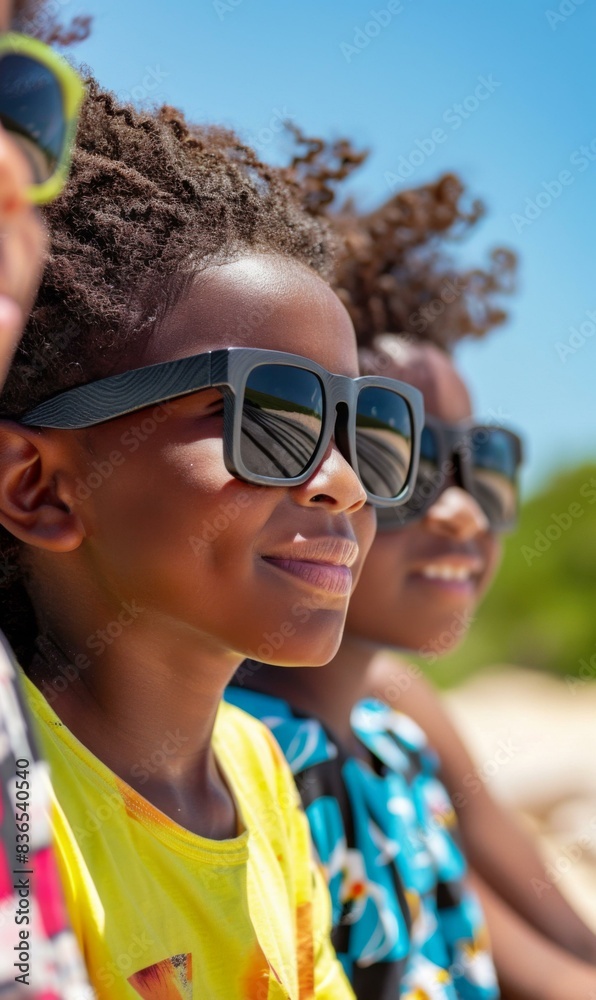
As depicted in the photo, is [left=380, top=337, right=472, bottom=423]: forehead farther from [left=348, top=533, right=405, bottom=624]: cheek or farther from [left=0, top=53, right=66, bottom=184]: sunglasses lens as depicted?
[left=0, top=53, right=66, bottom=184]: sunglasses lens

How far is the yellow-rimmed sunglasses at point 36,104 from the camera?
91 cm

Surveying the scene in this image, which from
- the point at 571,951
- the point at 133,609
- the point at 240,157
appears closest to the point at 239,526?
the point at 133,609

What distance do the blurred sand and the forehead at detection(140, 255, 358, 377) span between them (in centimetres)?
189

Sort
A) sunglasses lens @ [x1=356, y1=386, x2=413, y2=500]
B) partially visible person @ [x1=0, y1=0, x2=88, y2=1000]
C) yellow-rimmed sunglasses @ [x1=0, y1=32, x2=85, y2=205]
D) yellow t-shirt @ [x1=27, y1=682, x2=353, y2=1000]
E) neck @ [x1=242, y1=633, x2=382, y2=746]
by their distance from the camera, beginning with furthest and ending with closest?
neck @ [x1=242, y1=633, x2=382, y2=746] < sunglasses lens @ [x1=356, y1=386, x2=413, y2=500] < yellow t-shirt @ [x1=27, y1=682, x2=353, y2=1000] < yellow-rimmed sunglasses @ [x1=0, y1=32, x2=85, y2=205] < partially visible person @ [x1=0, y1=0, x2=88, y2=1000]

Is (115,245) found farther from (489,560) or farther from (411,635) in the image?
(489,560)

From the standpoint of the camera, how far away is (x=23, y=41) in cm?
92

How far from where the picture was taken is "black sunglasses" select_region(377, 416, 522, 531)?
255 centimetres

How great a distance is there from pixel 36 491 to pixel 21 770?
2.31ft

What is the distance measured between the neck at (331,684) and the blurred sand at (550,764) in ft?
2.44

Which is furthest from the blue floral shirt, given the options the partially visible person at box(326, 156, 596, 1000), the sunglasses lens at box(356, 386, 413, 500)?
the sunglasses lens at box(356, 386, 413, 500)

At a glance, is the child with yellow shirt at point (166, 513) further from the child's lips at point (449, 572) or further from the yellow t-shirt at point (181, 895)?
the child's lips at point (449, 572)

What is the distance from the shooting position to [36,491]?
1526 millimetres

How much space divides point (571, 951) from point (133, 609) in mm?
2074

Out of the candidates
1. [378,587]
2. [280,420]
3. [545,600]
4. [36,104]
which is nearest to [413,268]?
[378,587]
